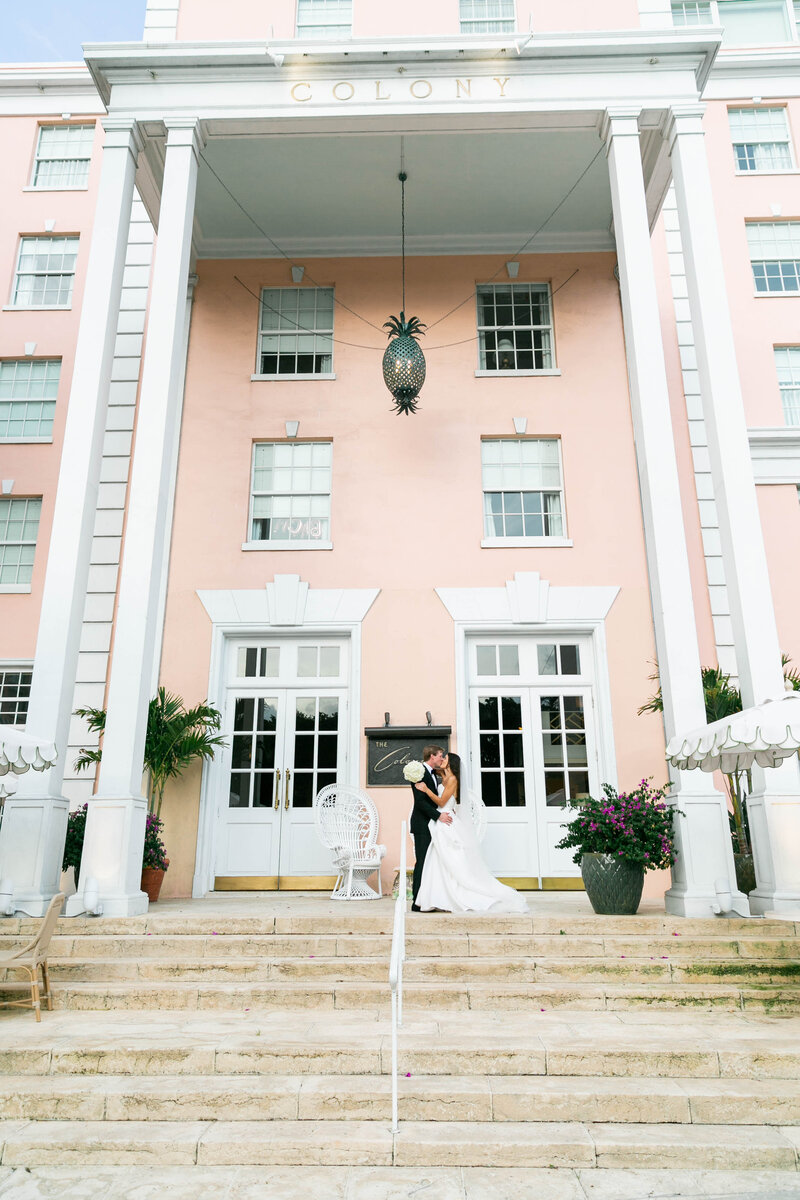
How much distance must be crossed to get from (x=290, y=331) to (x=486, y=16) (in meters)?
5.07

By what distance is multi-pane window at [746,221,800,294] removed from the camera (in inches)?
476

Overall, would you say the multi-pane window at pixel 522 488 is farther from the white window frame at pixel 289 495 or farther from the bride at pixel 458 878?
the bride at pixel 458 878

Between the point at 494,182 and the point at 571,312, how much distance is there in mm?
2044

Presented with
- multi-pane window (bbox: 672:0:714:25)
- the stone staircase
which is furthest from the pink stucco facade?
the stone staircase

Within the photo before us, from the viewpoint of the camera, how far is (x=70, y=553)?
7953 millimetres

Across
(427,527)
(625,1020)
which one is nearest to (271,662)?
(427,527)

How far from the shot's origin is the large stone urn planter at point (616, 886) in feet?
23.0

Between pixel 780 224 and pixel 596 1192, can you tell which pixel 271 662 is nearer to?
pixel 596 1192

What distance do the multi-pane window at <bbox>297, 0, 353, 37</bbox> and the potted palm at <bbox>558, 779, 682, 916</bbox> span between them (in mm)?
10935

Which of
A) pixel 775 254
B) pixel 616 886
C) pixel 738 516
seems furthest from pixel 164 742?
pixel 775 254

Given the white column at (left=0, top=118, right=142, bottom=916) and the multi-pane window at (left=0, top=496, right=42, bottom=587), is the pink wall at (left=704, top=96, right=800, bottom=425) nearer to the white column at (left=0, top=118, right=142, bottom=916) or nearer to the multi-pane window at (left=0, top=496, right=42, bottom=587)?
the white column at (left=0, top=118, right=142, bottom=916)

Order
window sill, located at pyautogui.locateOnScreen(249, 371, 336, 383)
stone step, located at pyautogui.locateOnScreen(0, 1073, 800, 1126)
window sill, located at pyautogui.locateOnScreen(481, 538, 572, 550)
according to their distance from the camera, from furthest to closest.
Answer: window sill, located at pyautogui.locateOnScreen(249, 371, 336, 383) → window sill, located at pyautogui.locateOnScreen(481, 538, 572, 550) → stone step, located at pyautogui.locateOnScreen(0, 1073, 800, 1126)

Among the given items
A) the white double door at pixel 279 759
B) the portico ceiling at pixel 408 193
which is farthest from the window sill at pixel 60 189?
the white double door at pixel 279 759

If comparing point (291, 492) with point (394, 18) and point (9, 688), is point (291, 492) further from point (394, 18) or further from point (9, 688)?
point (394, 18)
